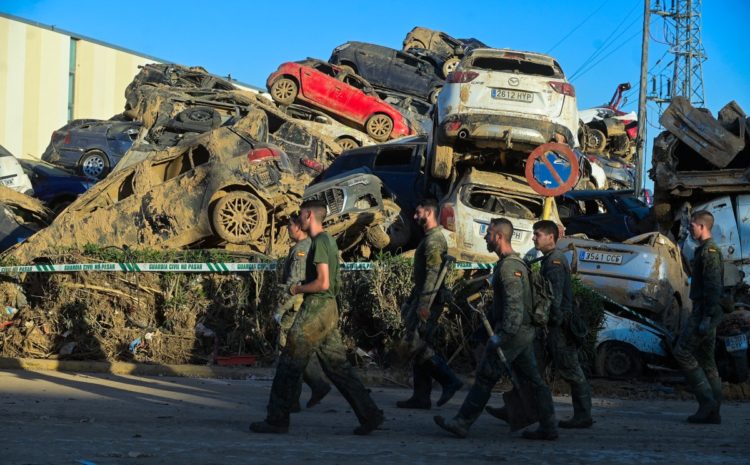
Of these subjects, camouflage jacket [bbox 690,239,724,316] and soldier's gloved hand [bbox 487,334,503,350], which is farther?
camouflage jacket [bbox 690,239,724,316]

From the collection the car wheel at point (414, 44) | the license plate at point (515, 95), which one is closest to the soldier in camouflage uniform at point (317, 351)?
the license plate at point (515, 95)

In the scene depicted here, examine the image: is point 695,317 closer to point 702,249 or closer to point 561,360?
point 702,249

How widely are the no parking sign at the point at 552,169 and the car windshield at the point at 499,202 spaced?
307cm

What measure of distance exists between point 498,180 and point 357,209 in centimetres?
219

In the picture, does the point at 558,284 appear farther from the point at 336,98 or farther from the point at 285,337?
the point at 336,98

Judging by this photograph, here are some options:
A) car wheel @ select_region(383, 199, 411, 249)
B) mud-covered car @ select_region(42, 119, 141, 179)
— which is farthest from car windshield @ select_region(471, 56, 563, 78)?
mud-covered car @ select_region(42, 119, 141, 179)

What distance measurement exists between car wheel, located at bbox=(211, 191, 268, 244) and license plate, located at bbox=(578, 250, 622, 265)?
4546 millimetres

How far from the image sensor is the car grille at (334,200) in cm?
1383

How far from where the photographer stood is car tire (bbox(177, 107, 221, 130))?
Answer: 64.8ft

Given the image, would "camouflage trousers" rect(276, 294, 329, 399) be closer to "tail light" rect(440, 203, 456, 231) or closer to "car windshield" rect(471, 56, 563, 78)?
→ "tail light" rect(440, 203, 456, 231)

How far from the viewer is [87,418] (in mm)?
7371

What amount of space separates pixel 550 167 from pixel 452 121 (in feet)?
12.9

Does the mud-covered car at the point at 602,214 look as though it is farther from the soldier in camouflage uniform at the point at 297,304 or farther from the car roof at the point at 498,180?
the soldier in camouflage uniform at the point at 297,304

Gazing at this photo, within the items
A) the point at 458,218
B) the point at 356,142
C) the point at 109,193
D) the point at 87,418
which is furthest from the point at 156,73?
the point at 87,418
